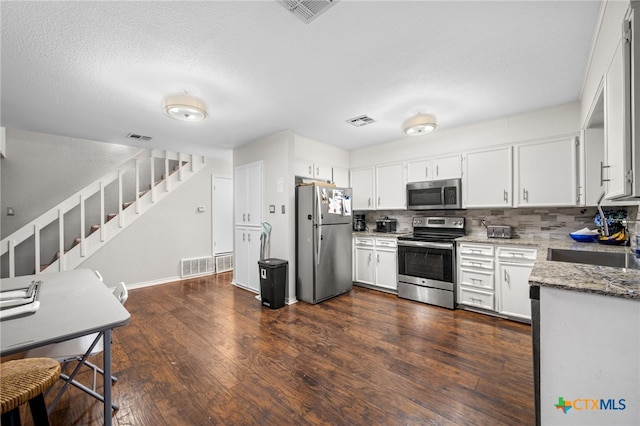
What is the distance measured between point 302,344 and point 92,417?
156 cm

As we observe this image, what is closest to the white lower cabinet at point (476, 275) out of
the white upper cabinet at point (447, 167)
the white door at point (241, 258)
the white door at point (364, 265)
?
the white upper cabinet at point (447, 167)

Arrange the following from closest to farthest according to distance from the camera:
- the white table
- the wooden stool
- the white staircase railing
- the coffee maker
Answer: the wooden stool, the white table, the white staircase railing, the coffee maker

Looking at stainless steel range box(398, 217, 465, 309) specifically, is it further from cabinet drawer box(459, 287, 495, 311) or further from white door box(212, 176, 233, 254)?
white door box(212, 176, 233, 254)

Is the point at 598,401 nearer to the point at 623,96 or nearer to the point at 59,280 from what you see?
the point at 623,96

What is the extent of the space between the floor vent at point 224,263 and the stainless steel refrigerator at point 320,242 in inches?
102

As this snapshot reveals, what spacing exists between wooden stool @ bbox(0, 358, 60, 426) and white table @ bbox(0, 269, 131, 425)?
14 cm

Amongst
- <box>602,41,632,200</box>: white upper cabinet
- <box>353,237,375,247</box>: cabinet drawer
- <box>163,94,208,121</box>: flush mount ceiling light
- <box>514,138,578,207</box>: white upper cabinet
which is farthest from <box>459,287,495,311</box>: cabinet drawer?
<box>163,94,208,121</box>: flush mount ceiling light

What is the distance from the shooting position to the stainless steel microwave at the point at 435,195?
3725 mm

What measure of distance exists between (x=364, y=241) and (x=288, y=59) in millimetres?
3085

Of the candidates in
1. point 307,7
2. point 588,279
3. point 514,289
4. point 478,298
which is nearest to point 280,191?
point 307,7

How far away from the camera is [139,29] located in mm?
1766

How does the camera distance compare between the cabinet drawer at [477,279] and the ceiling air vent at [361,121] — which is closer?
the cabinet drawer at [477,279]

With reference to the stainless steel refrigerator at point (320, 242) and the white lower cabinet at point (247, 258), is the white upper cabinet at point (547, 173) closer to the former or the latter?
the stainless steel refrigerator at point (320, 242)

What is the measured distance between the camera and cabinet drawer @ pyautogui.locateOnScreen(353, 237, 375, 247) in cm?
438
